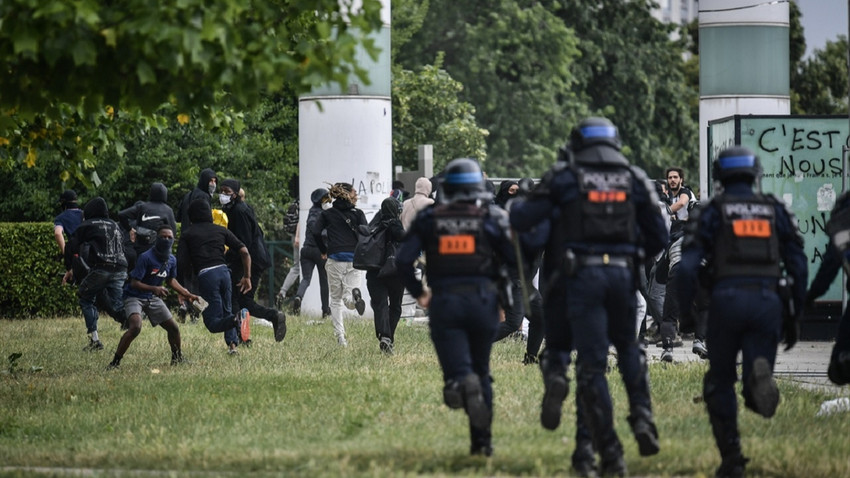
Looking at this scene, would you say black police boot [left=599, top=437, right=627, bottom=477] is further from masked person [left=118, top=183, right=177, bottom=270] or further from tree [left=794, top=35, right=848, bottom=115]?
tree [left=794, top=35, right=848, bottom=115]

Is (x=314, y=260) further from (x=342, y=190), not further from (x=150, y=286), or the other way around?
(x=150, y=286)

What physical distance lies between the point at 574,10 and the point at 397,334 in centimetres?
2999

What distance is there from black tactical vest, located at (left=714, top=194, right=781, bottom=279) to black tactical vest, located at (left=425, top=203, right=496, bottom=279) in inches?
52.3

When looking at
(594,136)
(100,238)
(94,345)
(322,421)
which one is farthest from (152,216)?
(594,136)

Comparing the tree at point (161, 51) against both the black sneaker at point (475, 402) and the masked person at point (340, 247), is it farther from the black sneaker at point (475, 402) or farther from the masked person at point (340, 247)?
the masked person at point (340, 247)

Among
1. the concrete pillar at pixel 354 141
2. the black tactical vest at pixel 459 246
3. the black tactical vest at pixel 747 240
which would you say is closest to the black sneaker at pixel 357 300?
the concrete pillar at pixel 354 141

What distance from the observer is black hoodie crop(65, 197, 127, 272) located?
16453mm

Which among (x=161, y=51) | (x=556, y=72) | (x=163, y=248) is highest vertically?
(x=556, y=72)

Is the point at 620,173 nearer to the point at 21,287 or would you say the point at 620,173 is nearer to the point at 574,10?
the point at 21,287

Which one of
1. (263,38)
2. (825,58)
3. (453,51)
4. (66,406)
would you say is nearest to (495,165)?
(453,51)

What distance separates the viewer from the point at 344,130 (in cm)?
2205

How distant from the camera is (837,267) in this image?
932 centimetres

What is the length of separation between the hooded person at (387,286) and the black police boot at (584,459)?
7226 mm

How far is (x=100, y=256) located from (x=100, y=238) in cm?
21
